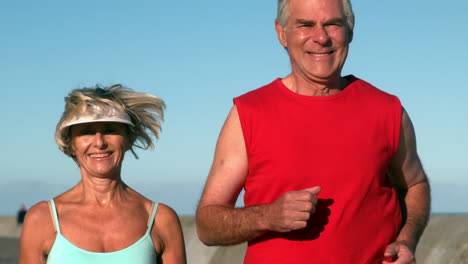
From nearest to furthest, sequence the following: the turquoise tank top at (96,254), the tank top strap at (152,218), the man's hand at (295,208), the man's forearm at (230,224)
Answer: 1. the man's hand at (295,208)
2. the man's forearm at (230,224)
3. the turquoise tank top at (96,254)
4. the tank top strap at (152,218)

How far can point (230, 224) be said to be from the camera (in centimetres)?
304

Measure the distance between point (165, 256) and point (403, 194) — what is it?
1307mm

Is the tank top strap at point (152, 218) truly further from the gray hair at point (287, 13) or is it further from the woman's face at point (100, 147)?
the gray hair at point (287, 13)

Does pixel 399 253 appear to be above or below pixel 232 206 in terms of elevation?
below

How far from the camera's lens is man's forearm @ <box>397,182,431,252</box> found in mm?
3260

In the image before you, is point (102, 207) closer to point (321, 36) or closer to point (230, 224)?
point (230, 224)

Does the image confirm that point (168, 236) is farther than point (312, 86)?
Yes

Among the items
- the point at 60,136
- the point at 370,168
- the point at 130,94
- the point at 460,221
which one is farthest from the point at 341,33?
the point at 460,221

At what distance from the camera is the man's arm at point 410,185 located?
10.7 ft

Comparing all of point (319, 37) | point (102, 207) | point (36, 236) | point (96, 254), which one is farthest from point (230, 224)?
point (36, 236)

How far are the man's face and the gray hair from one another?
3 centimetres

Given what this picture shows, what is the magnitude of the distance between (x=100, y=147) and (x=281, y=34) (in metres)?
1.15

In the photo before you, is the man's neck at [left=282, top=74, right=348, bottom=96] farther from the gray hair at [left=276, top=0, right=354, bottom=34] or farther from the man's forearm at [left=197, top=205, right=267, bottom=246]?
the man's forearm at [left=197, top=205, right=267, bottom=246]

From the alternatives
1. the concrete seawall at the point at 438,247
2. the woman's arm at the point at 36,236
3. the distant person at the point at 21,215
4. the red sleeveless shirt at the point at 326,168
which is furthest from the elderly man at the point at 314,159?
the distant person at the point at 21,215
